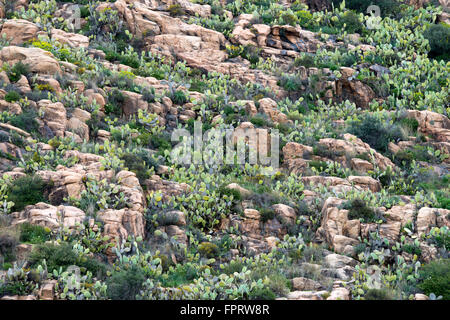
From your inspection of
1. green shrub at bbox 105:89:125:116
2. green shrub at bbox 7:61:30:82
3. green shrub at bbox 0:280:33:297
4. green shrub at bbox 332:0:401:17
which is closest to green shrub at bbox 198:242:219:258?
green shrub at bbox 0:280:33:297

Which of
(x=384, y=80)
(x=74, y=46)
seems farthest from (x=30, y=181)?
(x=384, y=80)

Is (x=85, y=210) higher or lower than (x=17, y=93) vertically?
lower

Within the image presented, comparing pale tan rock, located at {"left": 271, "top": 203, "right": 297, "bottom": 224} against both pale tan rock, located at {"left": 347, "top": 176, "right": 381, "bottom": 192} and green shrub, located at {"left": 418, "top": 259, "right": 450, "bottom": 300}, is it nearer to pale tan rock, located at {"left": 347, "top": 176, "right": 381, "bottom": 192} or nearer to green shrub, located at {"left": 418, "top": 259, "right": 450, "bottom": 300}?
pale tan rock, located at {"left": 347, "top": 176, "right": 381, "bottom": 192}

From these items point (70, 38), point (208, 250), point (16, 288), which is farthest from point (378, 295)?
point (70, 38)

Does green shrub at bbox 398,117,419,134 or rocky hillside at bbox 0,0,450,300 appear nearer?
rocky hillside at bbox 0,0,450,300

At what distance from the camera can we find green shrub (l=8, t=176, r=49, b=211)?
46.2ft

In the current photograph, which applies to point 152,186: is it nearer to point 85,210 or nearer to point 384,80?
point 85,210

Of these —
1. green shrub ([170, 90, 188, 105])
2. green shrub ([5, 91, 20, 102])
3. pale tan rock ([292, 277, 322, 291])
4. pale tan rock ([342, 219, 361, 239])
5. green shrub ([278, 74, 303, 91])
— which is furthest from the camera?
green shrub ([278, 74, 303, 91])

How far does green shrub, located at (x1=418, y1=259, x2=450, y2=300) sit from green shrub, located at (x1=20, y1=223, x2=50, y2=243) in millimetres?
7884

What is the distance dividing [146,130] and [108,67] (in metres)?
3.94

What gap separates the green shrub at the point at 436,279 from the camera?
472 inches

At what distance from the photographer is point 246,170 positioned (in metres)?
18.0

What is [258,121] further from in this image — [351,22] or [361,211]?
[351,22]

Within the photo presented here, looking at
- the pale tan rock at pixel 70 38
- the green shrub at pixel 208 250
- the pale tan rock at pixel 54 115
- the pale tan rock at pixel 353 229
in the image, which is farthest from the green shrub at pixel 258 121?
the pale tan rock at pixel 70 38
